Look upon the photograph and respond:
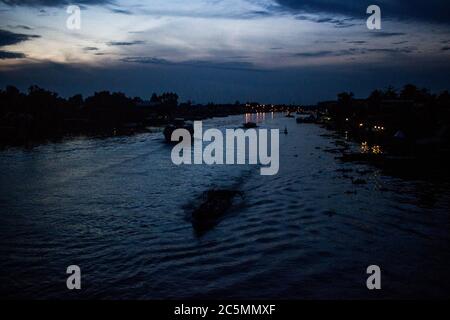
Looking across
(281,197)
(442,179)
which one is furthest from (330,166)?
(281,197)

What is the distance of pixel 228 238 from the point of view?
60.8 ft

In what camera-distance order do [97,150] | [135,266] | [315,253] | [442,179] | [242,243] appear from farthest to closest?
[97,150]
[442,179]
[242,243]
[315,253]
[135,266]

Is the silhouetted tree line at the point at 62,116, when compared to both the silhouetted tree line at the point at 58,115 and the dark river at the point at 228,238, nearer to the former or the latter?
the silhouetted tree line at the point at 58,115

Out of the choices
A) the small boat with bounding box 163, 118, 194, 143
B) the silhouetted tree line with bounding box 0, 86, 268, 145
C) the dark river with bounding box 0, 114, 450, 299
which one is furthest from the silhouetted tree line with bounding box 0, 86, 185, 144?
the dark river with bounding box 0, 114, 450, 299

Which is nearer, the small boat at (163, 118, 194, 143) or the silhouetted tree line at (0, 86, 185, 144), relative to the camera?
the small boat at (163, 118, 194, 143)

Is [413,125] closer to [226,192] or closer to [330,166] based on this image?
[330,166]

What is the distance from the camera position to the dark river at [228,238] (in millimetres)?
13523

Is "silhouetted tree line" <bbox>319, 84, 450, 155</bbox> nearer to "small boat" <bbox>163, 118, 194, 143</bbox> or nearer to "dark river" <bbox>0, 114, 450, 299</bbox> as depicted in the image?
"dark river" <bbox>0, 114, 450, 299</bbox>

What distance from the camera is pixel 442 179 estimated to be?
33312 mm

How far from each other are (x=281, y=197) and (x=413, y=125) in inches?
1549

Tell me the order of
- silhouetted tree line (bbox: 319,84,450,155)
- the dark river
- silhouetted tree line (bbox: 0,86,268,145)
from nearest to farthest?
the dark river
silhouetted tree line (bbox: 319,84,450,155)
silhouetted tree line (bbox: 0,86,268,145)

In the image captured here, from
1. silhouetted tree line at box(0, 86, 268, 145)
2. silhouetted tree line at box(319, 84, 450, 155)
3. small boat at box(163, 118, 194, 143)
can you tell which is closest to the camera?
silhouetted tree line at box(319, 84, 450, 155)

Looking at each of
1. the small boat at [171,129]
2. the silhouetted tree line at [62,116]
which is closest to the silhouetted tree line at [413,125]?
the small boat at [171,129]

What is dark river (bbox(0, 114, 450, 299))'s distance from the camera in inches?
532
